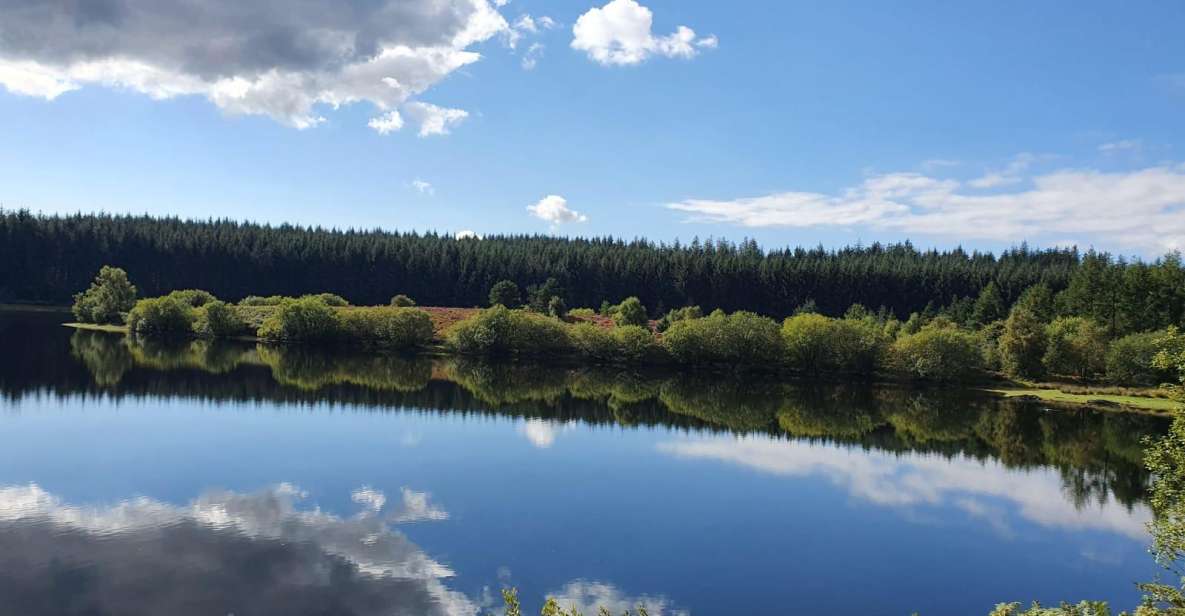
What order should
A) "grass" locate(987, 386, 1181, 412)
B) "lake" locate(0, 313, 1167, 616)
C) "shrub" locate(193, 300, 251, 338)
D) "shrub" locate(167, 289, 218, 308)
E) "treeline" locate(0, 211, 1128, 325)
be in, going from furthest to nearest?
"treeline" locate(0, 211, 1128, 325) → "shrub" locate(167, 289, 218, 308) → "shrub" locate(193, 300, 251, 338) → "grass" locate(987, 386, 1181, 412) → "lake" locate(0, 313, 1167, 616)

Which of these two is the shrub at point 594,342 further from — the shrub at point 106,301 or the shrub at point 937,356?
the shrub at point 106,301

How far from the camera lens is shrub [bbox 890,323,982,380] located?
84.5 m

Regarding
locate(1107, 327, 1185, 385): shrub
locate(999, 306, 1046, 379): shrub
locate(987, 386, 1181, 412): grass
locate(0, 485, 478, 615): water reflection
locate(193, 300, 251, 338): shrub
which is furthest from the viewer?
locate(193, 300, 251, 338): shrub

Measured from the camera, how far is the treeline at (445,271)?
5369 inches

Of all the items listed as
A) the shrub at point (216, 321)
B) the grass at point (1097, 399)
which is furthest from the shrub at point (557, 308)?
the grass at point (1097, 399)

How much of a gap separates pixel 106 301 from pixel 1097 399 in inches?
5032

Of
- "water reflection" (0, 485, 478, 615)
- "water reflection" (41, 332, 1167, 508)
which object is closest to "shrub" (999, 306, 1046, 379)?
"water reflection" (41, 332, 1167, 508)

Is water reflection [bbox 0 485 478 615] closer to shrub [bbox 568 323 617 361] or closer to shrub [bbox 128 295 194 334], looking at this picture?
shrub [bbox 568 323 617 361]

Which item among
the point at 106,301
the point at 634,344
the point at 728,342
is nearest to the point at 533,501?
the point at 634,344

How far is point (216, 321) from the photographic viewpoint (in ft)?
344

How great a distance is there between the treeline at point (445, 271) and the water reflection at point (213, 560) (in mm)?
104997

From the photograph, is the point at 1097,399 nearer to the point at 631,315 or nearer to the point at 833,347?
the point at 833,347

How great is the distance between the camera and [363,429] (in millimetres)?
50688

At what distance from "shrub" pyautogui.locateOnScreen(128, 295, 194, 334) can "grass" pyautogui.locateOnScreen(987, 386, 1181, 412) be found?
103 meters
